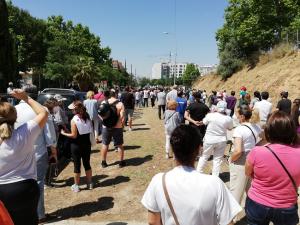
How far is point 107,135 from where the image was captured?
378 inches

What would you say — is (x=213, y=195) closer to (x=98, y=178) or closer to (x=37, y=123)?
(x=37, y=123)

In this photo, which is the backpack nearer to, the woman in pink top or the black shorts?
the black shorts

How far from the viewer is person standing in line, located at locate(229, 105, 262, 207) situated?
5.53 m

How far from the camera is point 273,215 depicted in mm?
3662

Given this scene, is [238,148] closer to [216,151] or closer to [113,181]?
[216,151]

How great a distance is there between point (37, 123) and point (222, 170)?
20.9ft

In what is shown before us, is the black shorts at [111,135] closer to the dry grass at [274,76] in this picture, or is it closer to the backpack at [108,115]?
the backpack at [108,115]

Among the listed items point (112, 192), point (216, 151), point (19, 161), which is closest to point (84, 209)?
point (112, 192)

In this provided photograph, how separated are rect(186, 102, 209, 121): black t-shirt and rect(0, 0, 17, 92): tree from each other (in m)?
26.6

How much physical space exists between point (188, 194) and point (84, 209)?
4513 millimetres

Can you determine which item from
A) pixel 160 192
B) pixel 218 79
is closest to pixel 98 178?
pixel 160 192

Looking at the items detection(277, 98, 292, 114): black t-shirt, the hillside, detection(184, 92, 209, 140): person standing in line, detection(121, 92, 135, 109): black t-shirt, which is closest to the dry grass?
the hillside

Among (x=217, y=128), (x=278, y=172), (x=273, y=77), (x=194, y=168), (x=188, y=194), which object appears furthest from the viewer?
(x=273, y=77)

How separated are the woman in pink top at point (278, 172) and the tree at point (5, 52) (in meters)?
32.1
